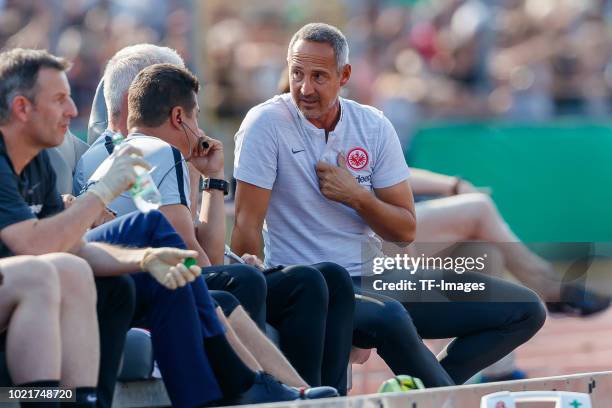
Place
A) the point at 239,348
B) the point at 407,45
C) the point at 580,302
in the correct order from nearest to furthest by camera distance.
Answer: the point at 239,348 → the point at 580,302 → the point at 407,45

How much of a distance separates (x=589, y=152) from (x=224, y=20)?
3668 millimetres

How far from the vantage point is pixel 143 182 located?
471 centimetres

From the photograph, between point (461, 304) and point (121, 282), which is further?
point (461, 304)

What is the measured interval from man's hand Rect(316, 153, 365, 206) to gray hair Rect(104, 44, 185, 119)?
755 millimetres

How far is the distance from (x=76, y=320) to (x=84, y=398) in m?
0.25

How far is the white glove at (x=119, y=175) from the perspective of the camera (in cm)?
447

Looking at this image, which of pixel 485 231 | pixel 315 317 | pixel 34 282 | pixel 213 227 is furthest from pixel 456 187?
pixel 34 282

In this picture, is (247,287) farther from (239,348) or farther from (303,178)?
(303,178)

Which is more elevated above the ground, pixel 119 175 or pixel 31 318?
pixel 119 175

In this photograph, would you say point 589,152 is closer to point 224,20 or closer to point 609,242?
point 609,242

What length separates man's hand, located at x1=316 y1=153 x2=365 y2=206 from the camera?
5.81 meters

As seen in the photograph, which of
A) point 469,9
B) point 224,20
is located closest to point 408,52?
point 469,9

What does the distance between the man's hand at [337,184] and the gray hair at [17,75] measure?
161cm

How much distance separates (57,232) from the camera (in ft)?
14.4
